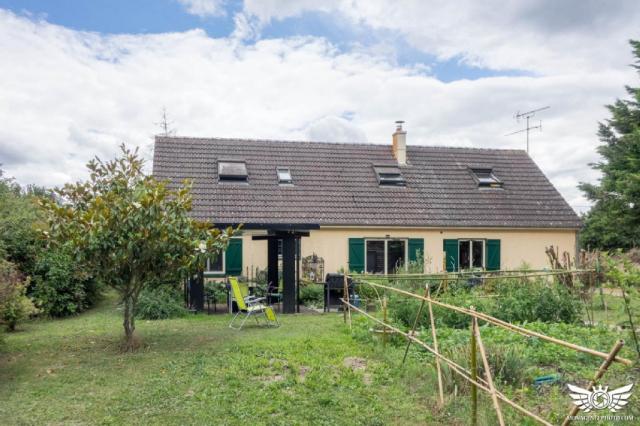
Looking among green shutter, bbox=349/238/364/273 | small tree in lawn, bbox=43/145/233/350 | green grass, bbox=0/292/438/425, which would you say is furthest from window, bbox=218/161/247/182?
small tree in lawn, bbox=43/145/233/350

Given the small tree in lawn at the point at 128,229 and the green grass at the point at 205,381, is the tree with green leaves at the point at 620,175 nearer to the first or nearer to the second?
the green grass at the point at 205,381

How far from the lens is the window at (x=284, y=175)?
17.7 metres

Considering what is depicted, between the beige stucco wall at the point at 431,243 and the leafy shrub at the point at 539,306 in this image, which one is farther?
the beige stucco wall at the point at 431,243

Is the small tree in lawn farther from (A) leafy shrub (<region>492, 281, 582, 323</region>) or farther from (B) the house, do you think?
(B) the house

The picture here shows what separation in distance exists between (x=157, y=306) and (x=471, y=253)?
35.9 ft

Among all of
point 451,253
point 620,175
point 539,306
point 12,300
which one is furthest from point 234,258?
point 620,175

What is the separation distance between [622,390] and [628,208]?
20203mm

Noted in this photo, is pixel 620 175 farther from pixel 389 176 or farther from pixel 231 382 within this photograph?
pixel 231 382

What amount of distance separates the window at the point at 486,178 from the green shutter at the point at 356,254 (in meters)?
5.89

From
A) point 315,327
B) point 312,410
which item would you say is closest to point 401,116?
point 315,327

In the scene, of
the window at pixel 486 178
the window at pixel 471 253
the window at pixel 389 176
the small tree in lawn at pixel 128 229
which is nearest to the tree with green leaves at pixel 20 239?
the small tree in lawn at pixel 128 229

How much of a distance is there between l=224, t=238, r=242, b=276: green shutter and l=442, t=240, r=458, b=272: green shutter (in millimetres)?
6877

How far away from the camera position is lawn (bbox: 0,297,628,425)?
5098 millimetres

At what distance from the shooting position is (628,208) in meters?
21.1
